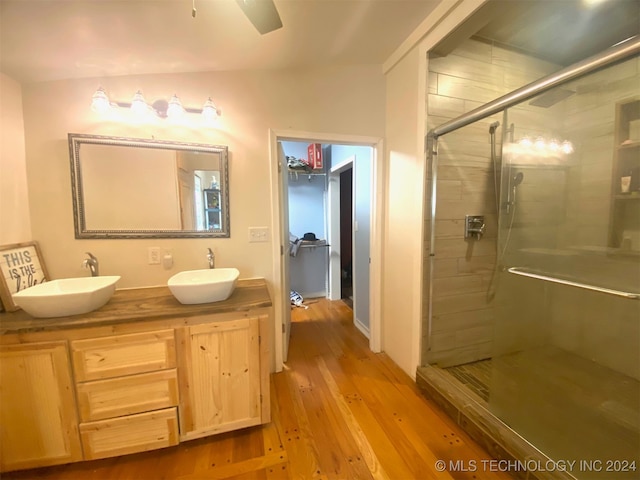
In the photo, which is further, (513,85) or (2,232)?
(513,85)

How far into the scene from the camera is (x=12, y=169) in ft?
4.89

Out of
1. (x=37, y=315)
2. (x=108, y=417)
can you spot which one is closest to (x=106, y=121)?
(x=37, y=315)

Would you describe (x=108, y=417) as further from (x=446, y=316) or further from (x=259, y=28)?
(x=446, y=316)

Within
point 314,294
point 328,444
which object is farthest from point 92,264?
point 314,294

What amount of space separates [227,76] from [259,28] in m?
0.81

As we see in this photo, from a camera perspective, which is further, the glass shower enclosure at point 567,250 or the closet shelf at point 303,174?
the closet shelf at point 303,174

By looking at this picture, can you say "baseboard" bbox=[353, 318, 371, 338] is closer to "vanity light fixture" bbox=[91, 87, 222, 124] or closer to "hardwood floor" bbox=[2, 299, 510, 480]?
"hardwood floor" bbox=[2, 299, 510, 480]

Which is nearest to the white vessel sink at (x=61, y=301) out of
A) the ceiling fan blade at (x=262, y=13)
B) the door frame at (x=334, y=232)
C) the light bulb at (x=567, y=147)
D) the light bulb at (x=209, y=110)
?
the light bulb at (x=209, y=110)

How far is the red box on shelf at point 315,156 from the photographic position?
3436 millimetres

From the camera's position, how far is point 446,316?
2.02 meters

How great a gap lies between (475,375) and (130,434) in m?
2.36

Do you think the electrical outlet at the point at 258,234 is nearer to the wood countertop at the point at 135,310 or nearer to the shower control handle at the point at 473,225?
the wood countertop at the point at 135,310

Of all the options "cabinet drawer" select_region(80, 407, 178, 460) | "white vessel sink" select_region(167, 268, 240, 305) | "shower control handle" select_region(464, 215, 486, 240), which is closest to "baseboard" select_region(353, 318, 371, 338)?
"shower control handle" select_region(464, 215, 486, 240)

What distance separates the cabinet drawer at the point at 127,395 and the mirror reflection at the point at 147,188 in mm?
932
